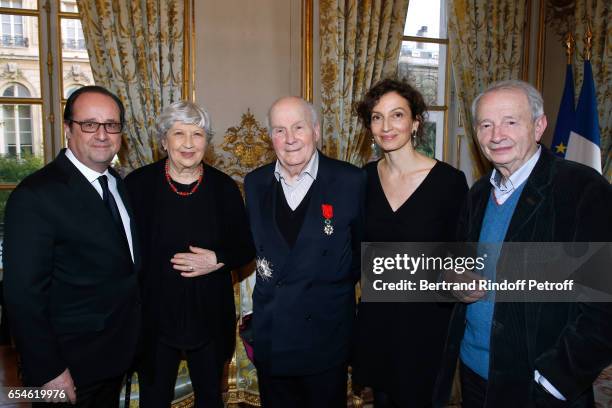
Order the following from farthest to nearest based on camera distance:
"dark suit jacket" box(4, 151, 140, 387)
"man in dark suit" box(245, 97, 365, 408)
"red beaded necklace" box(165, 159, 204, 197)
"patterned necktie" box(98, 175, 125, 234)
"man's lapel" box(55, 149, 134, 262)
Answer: "red beaded necklace" box(165, 159, 204, 197) → "man in dark suit" box(245, 97, 365, 408) → "patterned necktie" box(98, 175, 125, 234) → "man's lapel" box(55, 149, 134, 262) → "dark suit jacket" box(4, 151, 140, 387)

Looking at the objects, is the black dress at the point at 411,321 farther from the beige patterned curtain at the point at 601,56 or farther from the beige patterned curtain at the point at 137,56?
the beige patterned curtain at the point at 601,56

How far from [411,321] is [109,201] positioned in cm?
123

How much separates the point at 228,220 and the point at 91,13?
8.51 ft

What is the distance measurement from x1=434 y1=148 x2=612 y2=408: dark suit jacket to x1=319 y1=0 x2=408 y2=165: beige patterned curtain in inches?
110

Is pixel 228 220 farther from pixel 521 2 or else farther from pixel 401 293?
pixel 521 2

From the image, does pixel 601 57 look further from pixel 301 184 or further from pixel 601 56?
pixel 301 184

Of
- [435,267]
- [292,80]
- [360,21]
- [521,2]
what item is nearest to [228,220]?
[435,267]

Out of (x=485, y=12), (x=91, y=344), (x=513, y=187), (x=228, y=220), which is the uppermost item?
(x=485, y=12)

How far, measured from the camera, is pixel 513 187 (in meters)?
1.55

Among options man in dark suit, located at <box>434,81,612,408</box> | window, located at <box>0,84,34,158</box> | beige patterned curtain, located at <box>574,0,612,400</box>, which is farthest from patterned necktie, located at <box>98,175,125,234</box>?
beige patterned curtain, located at <box>574,0,612,400</box>

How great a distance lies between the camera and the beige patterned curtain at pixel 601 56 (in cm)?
430

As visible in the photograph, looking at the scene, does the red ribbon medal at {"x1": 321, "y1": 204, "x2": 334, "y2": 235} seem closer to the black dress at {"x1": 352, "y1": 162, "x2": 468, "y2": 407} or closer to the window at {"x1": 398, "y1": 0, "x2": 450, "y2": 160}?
the black dress at {"x1": 352, "y1": 162, "x2": 468, "y2": 407}

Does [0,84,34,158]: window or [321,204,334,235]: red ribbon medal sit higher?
[0,84,34,158]: window

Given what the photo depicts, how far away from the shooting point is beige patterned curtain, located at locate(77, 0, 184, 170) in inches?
145
